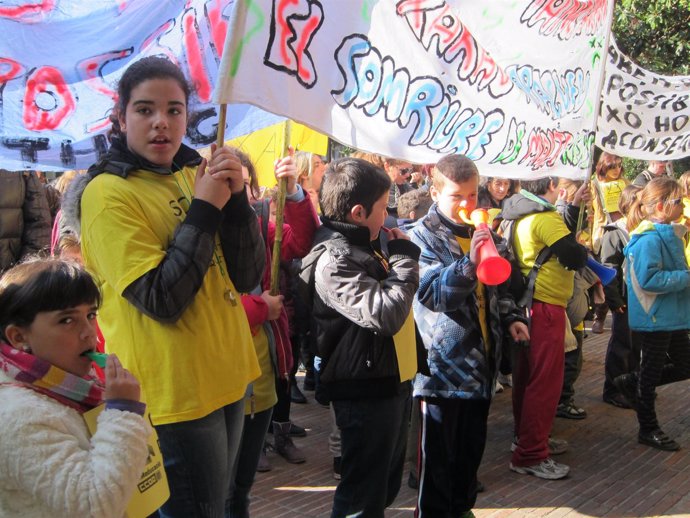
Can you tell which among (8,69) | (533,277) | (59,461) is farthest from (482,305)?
(59,461)

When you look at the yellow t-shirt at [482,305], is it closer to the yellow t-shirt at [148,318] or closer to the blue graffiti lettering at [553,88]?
the blue graffiti lettering at [553,88]

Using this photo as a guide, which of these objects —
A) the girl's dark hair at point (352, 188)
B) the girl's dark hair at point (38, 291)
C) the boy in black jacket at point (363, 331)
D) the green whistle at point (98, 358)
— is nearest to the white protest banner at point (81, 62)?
the girl's dark hair at point (352, 188)

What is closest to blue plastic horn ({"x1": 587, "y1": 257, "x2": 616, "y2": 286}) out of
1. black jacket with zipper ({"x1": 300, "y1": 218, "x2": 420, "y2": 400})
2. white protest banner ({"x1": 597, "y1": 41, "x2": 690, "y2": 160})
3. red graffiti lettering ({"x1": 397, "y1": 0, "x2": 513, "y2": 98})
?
white protest banner ({"x1": 597, "y1": 41, "x2": 690, "y2": 160})

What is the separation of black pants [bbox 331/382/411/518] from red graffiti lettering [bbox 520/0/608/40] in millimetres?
1941

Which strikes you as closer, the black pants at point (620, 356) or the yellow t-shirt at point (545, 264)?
the yellow t-shirt at point (545, 264)

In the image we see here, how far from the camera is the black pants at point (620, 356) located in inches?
240

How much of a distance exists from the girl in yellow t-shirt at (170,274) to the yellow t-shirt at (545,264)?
269 cm

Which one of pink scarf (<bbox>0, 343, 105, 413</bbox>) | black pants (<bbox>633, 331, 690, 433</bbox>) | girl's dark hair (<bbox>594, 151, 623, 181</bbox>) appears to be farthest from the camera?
girl's dark hair (<bbox>594, 151, 623, 181</bbox>)

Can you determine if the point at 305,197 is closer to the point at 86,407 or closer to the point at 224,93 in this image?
the point at 224,93

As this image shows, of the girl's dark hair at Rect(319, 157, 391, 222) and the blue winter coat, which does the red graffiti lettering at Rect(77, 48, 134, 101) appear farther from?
the blue winter coat

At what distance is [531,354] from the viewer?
182 inches

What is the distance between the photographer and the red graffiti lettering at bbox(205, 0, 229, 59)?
299 centimetres

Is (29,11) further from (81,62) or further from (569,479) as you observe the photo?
(569,479)

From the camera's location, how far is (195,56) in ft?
10.00
